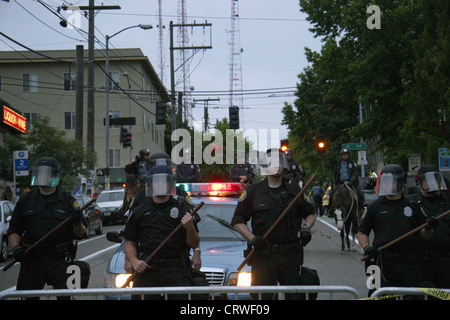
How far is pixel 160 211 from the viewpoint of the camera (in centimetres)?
604

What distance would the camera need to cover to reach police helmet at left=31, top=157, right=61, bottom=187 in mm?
6844

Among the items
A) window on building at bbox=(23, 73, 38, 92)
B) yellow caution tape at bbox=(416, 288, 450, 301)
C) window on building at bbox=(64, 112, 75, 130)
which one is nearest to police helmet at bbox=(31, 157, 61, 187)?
yellow caution tape at bbox=(416, 288, 450, 301)

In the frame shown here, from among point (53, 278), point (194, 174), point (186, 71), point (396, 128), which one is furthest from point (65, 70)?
point (53, 278)

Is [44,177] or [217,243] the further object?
[217,243]

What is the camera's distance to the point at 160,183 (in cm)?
606

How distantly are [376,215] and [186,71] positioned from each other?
5437 centimetres

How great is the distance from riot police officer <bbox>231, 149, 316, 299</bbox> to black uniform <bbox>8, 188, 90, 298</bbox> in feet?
5.62

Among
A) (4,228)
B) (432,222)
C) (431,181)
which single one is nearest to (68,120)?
(4,228)

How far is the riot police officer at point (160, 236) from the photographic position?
588cm

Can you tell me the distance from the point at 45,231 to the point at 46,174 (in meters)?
0.57

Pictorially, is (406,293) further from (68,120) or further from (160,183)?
(68,120)

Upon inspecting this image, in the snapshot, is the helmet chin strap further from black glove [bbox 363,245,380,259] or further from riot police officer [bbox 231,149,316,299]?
black glove [bbox 363,245,380,259]

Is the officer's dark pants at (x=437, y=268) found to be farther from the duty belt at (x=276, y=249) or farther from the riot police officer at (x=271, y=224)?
the duty belt at (x=276, y=249)
